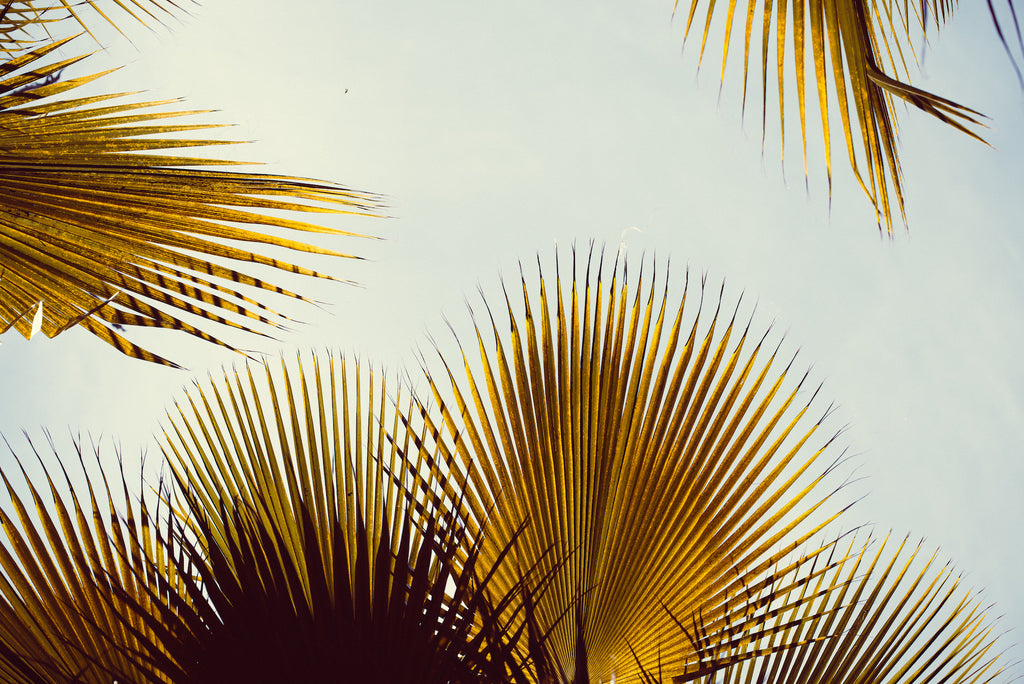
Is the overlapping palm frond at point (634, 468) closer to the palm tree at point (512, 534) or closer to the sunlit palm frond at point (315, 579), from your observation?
the palm tree at point (512, 534)

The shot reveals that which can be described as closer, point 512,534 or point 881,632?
point 512,534

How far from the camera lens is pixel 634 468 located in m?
1.57

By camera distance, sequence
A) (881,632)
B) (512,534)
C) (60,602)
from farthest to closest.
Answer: (881,632)
(512,534)
(60,602)

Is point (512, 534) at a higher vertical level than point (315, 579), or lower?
higher

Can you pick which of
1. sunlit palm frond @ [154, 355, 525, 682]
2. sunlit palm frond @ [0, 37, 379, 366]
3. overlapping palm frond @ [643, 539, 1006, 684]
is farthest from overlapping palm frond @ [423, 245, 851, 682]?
sunlit palm frond @ [0, 37, 379, 366]

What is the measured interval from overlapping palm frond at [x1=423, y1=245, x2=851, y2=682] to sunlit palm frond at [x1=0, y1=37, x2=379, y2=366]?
0.54 metres

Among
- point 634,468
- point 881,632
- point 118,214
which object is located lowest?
point 881,632

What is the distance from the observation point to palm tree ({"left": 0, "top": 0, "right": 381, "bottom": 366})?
49.9 inches

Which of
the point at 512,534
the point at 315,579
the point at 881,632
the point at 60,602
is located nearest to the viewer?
the point at 315,579

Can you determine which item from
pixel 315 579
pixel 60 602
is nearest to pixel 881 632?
pixel 315 579

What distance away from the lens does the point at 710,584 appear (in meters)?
1.60

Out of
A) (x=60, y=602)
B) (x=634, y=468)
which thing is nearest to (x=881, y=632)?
(x=634, y=468)

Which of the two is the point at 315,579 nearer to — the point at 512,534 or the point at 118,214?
the point at 512,534

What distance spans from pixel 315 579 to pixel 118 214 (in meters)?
0.80
